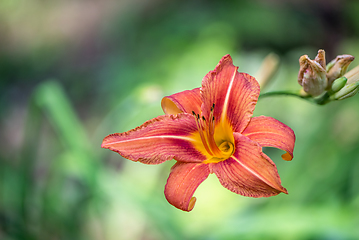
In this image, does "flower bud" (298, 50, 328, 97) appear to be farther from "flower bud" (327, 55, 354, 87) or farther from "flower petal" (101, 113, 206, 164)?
"flower petal" (101, 113, 206, 164)

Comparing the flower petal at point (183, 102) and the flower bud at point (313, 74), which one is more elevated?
the flower bud at point (313, 74)

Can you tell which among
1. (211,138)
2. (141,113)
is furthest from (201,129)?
(141,113)

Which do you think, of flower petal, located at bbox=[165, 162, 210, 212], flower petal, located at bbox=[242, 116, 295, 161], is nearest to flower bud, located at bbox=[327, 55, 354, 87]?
flower petal, located at bbox=[242, 116, 295, 161]

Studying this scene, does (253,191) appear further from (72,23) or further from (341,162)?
(72,23)

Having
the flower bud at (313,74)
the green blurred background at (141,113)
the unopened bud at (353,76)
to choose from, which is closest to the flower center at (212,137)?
the flower bud at (313,74)

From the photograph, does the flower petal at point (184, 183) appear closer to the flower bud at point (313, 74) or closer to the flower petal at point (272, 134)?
the flower petal at point (272, 134)

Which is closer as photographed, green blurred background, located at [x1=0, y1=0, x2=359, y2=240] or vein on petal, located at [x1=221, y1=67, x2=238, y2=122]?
vein on petal, located at [x1=221, y1=67, x2=238, y2=122]

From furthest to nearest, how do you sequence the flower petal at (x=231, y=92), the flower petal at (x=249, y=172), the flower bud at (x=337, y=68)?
the flower bud at (x=337, y=68) < the flower petal at (x=231, y=92) < the flower petal at (x=249, y=172)

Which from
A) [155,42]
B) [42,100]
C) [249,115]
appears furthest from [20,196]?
[155,42]
